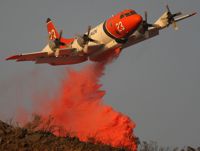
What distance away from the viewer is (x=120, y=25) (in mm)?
40531

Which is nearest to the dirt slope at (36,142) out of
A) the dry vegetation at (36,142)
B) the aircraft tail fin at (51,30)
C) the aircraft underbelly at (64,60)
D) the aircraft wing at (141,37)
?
the dry vegetation at (36,142)

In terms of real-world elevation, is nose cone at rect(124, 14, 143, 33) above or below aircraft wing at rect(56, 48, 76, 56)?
above

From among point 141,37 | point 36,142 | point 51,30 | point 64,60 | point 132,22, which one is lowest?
point 36,142

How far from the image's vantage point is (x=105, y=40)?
41906mm

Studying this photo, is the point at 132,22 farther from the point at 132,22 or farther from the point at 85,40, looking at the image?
the point at 85,40

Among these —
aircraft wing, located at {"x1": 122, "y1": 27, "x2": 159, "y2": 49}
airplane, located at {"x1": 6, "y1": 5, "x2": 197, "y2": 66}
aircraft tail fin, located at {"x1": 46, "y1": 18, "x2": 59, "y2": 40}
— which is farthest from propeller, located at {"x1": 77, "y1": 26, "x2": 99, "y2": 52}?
aircraft tail fin, located at {"x1": 46, "y1": 18, "x2": 59, "y2": 40}

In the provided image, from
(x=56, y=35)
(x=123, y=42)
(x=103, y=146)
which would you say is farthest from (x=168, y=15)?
(x=103, y=146)

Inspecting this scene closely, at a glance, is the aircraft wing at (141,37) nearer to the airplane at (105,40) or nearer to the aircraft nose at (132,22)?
the airplane at (105,40)

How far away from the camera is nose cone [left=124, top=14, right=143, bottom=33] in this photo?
3966 centimetres

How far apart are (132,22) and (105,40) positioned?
12.2ft

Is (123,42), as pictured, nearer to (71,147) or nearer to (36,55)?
(36,55)

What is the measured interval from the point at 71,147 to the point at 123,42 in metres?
25.6

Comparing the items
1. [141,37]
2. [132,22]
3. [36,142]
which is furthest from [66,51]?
[36,142]

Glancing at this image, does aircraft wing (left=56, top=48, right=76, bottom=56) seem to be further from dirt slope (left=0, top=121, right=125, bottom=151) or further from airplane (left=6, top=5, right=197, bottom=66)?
dirt slope (left=0, top=121, right=125, bottom=151)
